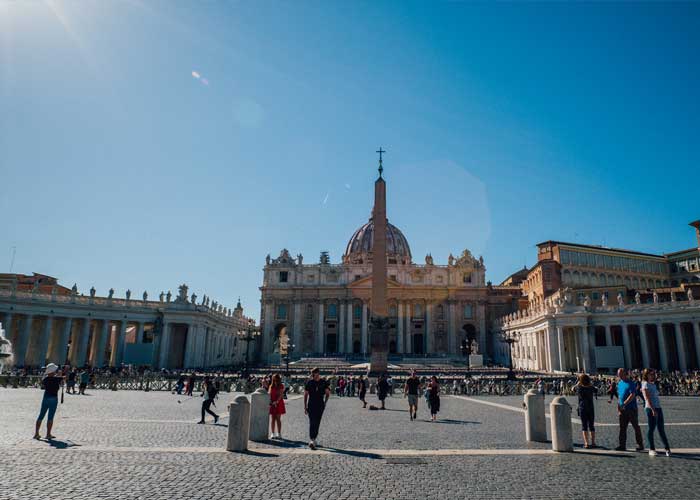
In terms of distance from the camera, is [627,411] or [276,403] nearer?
[627,411]

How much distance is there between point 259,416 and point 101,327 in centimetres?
4314

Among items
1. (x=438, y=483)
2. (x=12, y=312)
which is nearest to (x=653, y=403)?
(x=438, y=483)

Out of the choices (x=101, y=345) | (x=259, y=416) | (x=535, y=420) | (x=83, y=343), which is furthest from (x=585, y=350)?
(x=83, y=343)

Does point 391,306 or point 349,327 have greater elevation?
point 391,306

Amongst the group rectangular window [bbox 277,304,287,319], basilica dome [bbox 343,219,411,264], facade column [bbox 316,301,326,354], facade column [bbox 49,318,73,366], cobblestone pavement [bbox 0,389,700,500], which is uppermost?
basilica dome [bbox 343,219,411,264]

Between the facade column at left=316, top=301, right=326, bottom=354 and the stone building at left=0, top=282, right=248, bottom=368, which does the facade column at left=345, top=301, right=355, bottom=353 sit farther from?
the stone building at left=0, top=282, right=248, bottom=368

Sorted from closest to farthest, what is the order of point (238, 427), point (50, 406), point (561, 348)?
point (238, 427), point (50, 406), point (561, 348)

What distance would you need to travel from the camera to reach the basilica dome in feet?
280

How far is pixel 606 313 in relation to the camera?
40.6 meters

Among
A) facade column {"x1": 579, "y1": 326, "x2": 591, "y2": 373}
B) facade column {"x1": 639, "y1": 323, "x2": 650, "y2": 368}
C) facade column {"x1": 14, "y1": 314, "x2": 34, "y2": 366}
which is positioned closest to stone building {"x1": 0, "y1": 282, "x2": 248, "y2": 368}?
facade column {"x1": 14, "y1": 314, "x2": 34, "y2": 366}

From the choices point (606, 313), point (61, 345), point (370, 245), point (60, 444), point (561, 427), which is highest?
point (370, 245)

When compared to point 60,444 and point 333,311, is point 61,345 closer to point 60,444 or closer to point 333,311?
point 333,311

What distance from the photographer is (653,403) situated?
8.20 meters

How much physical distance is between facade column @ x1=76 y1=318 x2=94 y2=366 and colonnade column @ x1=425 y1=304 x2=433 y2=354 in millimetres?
45897
